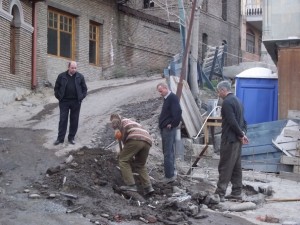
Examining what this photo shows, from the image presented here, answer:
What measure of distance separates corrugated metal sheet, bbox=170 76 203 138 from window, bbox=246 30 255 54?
76.7 feet

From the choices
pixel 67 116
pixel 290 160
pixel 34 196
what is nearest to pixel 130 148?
pixel 34 196

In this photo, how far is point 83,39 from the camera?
78.4ft

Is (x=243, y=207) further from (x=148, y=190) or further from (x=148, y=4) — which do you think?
(x=148, y=4)

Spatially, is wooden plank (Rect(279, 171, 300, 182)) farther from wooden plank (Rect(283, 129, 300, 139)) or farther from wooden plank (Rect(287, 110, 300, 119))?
wooden plank (Rect(287, 110, 300, 119))

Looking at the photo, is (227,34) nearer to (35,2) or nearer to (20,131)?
(35,2)

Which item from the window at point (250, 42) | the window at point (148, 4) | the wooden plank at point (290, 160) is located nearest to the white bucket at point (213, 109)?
the wooden plank at point (290, 160)

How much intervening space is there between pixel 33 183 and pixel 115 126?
58.6 inches

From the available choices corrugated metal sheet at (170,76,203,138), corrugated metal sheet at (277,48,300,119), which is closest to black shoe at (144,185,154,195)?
corrugated metal sheet at (170,76,203,138)

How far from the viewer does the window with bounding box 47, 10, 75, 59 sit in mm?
22109

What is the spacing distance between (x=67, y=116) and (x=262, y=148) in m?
5.05

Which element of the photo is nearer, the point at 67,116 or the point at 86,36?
the point at 67,116

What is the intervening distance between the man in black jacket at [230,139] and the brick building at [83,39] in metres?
9.46

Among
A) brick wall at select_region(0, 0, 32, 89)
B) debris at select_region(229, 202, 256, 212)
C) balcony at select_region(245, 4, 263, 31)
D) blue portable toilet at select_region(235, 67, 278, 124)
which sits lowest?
debris at select_region(229, 202, 256, 212)

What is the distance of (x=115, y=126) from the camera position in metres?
9.59
